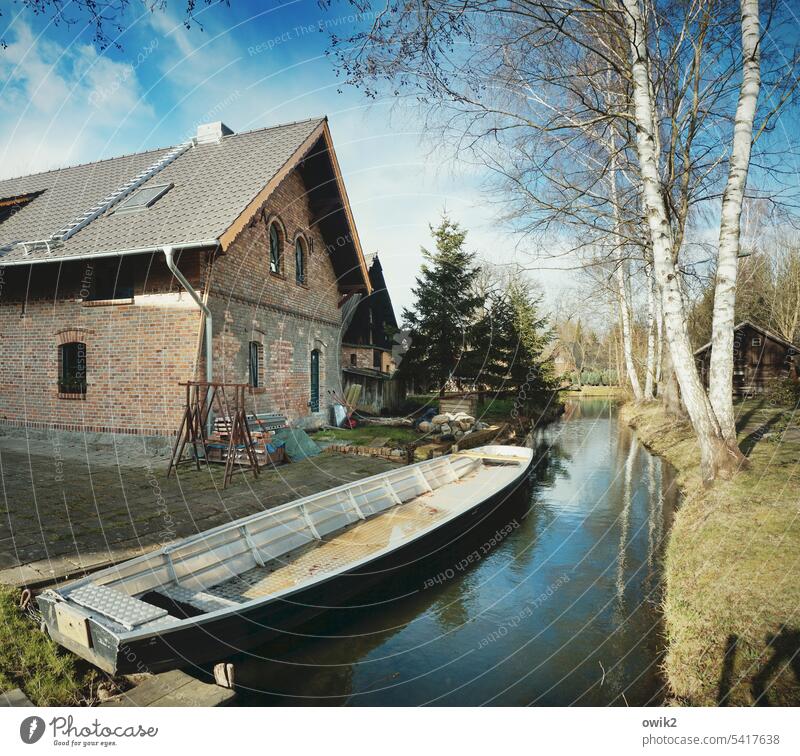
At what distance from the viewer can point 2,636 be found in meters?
2.76

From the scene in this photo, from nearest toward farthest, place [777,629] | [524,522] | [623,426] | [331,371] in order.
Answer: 1. [777,629]
2. [524,522]
3. [331,371]
4. [623,426]

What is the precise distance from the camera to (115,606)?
2.69 m

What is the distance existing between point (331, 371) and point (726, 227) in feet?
31.1

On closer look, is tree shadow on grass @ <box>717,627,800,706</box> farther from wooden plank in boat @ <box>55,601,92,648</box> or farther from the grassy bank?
wooden plank in boat @ <box>55,601,92,648</box>

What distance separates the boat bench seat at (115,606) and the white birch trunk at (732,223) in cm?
653

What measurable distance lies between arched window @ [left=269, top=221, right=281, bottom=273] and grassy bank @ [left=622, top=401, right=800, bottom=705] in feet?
29.6

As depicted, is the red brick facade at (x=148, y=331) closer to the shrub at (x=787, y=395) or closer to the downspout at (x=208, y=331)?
the downspout at (x=208, y=331)

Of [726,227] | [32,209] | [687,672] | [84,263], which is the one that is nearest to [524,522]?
[687,672]

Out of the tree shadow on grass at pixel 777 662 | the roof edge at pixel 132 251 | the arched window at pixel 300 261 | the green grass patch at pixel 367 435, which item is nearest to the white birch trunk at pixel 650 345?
the green grass patch at pixel 367 435

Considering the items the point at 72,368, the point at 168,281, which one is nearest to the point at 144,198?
the point at 168,281

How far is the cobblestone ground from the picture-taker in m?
4.11

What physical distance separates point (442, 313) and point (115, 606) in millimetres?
10913
